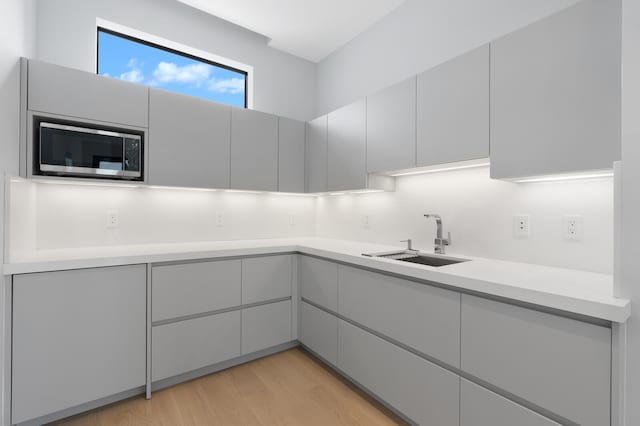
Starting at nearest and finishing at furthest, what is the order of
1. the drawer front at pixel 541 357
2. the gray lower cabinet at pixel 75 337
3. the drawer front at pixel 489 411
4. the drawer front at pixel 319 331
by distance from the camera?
the drawer front at pixel 541 357, the drawer front at pixel 489 411, the gray lower cabinet at pixel 75 337, the drawer front at pixel 319 331

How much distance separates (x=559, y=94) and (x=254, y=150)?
82.0 inches

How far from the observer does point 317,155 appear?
9.21 ft

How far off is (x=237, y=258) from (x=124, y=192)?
1.02 m

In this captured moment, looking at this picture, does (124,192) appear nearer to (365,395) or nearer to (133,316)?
(133,316)

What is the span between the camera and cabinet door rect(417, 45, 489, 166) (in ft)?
5.16

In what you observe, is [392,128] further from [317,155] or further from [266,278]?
[266,278]

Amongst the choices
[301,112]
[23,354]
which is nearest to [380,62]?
[301,112]

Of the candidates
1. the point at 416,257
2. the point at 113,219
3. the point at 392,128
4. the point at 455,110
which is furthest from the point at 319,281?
the point at 113,219

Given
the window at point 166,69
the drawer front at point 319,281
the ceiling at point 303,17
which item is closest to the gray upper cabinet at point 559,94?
the drawer front at point 319,281

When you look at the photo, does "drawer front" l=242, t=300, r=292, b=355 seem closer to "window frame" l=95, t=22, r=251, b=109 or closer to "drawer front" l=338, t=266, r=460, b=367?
"drawer front" l=338, t=266, r=460, b=367

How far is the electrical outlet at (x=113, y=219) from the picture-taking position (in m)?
2.22

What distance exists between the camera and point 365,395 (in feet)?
6.31

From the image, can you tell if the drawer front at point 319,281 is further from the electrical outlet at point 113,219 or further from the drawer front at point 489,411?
the electrical outlet at point 113,219

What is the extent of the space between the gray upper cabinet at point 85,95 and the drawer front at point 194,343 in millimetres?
1430
